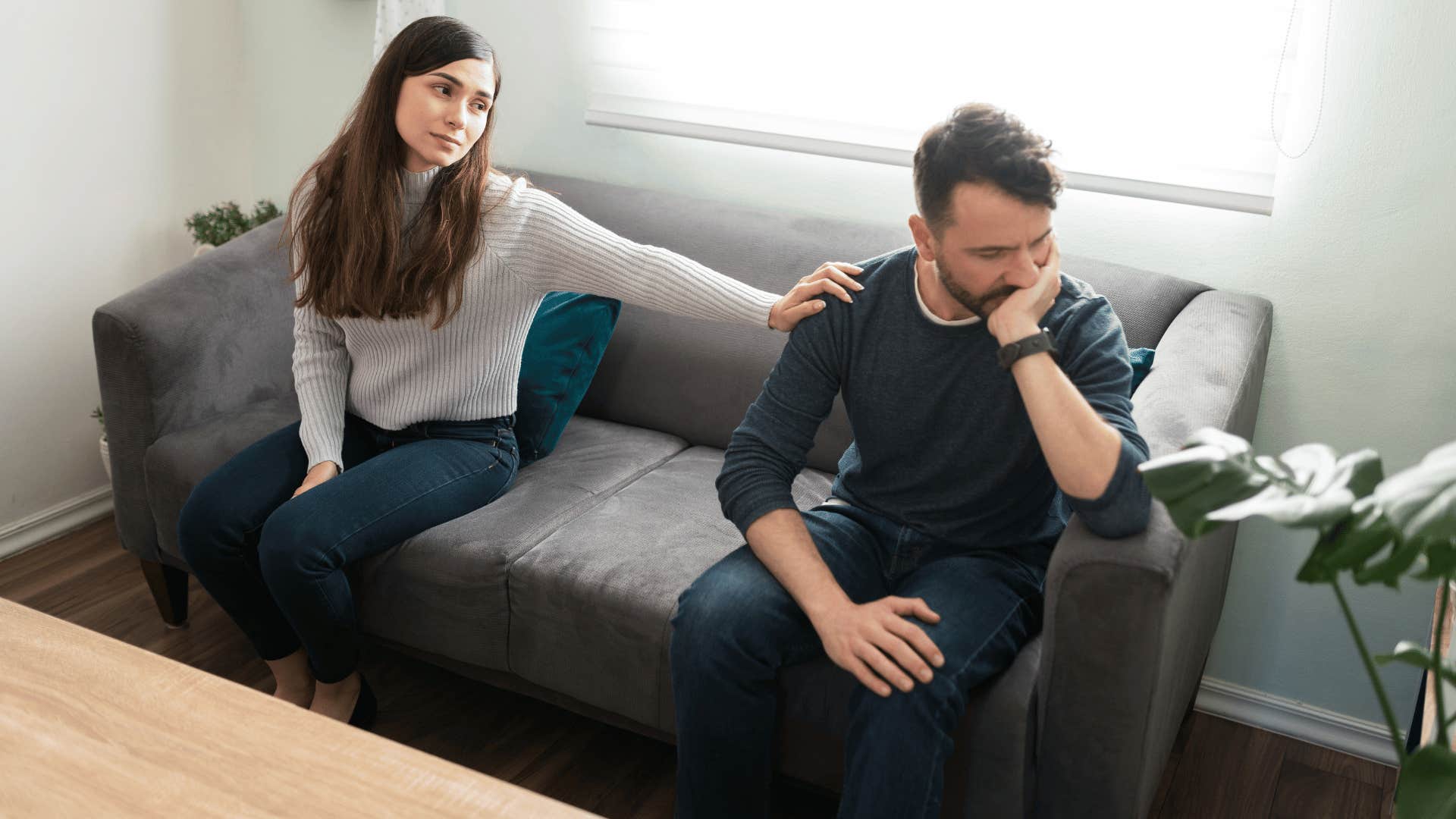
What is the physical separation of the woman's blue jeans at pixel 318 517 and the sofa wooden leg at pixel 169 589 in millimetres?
423

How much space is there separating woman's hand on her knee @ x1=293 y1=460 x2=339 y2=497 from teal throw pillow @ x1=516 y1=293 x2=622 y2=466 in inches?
12.9

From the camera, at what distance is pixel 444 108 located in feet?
5.87

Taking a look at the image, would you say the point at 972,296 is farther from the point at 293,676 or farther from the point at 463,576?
the point at 293,676

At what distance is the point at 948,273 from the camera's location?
1.41 m

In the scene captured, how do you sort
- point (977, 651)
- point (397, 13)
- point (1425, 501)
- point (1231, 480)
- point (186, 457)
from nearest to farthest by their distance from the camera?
1. point (1425, 501)
2. point (1231, 480)
3. point (977, 651)
4. point (186, 457)
5. point (397, 13)

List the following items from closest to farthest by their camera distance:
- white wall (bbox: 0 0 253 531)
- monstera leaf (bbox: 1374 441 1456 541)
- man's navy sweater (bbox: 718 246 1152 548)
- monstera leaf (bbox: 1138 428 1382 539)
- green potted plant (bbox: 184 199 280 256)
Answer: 1. monstera leaf (bbox: 1374 441 1456 541)
2. monstera leaf (bbox: 1138 428 1382 539)
3. man's navy sweater (bbox: 718 246 1152 548)
4. white wall (bbox: 0 0 253 531)
5. green potted plant (bbox: 184 199 280 256)

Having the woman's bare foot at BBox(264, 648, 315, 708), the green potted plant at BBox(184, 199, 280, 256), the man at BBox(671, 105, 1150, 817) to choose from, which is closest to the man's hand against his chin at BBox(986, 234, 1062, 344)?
the man at BBox(671, 105, 1150, 817)

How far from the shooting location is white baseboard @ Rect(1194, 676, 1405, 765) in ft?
6.71

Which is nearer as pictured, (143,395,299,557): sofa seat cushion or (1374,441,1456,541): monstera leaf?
(1374,441,1456,541): monstera leaf

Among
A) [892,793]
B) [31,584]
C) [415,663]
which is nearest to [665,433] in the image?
[415,663]

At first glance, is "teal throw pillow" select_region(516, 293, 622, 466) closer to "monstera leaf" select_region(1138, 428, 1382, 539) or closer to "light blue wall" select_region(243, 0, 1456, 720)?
"light blue wall" select_region(243, 0, 1456, 720)

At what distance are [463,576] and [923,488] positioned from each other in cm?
70

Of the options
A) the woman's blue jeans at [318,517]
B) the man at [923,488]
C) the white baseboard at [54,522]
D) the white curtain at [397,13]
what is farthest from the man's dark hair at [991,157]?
the white baseboard at [54,522]

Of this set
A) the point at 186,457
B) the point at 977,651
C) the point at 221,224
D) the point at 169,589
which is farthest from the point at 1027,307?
the point at 221,224
